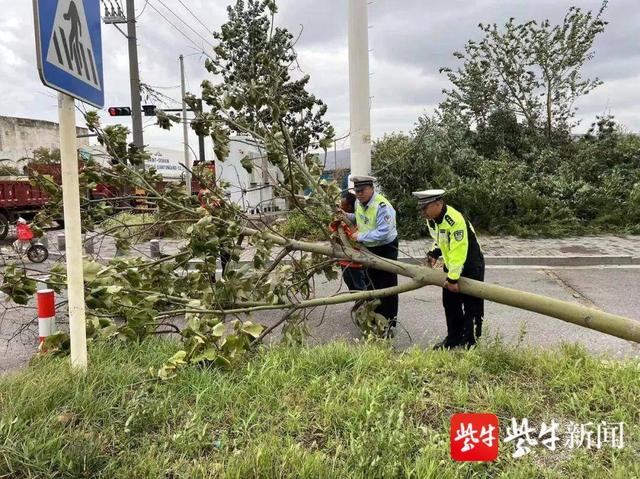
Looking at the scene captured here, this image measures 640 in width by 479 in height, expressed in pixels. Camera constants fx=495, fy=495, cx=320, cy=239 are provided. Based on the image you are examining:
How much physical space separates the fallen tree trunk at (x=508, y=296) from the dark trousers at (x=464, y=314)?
1.58ft

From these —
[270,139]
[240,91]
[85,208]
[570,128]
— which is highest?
[570,128]

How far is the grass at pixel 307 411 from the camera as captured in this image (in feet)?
6.81

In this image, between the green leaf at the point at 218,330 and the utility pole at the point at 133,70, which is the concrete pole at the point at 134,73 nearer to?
the utility pole at the point at 133,70

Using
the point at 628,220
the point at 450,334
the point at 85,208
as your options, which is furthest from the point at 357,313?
the point at 628,220

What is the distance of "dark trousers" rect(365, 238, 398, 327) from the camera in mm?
4852

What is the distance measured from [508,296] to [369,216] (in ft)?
5.79

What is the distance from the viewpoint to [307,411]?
2570 mm

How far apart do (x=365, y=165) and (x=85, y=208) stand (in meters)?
4.16

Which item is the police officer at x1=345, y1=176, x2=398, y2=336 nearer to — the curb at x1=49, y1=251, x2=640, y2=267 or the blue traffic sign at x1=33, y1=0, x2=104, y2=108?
the blue traffic sign at x1=33, y1=0, x2=104, y2=108

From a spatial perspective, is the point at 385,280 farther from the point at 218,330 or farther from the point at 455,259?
the point at 218,330

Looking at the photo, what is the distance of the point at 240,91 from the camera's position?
148 inches

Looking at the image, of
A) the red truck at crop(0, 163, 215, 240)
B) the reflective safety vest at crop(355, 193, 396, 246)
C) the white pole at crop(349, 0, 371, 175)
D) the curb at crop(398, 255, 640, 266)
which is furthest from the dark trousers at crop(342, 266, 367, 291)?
the red truck at crop(0, 163, 215, 240)

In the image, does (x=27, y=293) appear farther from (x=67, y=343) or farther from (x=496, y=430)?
(x=496, y=430)

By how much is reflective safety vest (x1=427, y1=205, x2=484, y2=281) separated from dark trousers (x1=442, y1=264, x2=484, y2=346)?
16 cm
